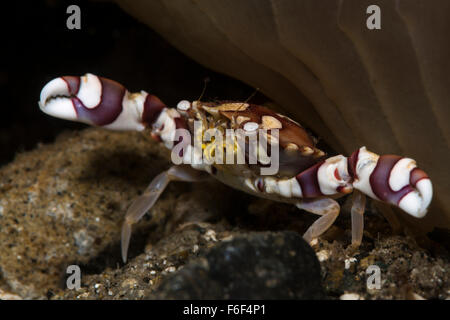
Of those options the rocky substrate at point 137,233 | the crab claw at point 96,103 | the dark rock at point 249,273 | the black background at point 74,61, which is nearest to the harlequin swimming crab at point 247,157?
the crab claw at point 96,103

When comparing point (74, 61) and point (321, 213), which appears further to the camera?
point (74, 61)

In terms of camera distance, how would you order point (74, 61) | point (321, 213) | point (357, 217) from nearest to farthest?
1. point (357, 217)
2. point (321, 213)
3. point (74, 61)

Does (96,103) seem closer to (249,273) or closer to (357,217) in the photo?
(249,273)

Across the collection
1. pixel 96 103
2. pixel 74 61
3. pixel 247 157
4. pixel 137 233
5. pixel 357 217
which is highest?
pixel 74 61

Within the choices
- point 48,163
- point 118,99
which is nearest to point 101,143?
point 48,163

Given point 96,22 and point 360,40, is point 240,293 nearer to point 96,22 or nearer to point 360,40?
point 360,40

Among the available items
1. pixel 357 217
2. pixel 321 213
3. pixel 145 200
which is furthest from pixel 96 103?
pixel 357 217

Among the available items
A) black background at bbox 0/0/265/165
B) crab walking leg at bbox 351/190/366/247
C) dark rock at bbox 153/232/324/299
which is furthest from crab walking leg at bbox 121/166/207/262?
dark rock at bbox 153/232/324/299
